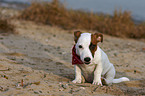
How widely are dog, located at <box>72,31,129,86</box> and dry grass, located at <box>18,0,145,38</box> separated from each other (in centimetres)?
711

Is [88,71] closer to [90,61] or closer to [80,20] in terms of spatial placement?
[90,61]

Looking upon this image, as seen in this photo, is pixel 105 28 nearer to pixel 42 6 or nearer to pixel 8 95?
pixel 42 6

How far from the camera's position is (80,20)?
41.1 ft

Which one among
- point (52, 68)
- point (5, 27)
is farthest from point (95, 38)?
point (5, 27)

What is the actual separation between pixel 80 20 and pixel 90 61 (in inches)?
345

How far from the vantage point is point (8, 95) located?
10.6 ft

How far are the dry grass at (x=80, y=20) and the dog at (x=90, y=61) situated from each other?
23.3ft

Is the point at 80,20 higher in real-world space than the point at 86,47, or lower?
higher

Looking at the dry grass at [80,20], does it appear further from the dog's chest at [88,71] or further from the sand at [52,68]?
the dog's chest at [88,71]

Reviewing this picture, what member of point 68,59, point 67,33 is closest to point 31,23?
point 67,33

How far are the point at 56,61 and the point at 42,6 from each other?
22.8ft

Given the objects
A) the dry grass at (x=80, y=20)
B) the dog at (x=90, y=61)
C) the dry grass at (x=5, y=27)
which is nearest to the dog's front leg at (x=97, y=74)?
the dog at (x=90, y=61)

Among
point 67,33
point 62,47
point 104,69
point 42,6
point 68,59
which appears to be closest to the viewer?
point 104,69

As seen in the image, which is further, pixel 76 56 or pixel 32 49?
pixel 32 49
